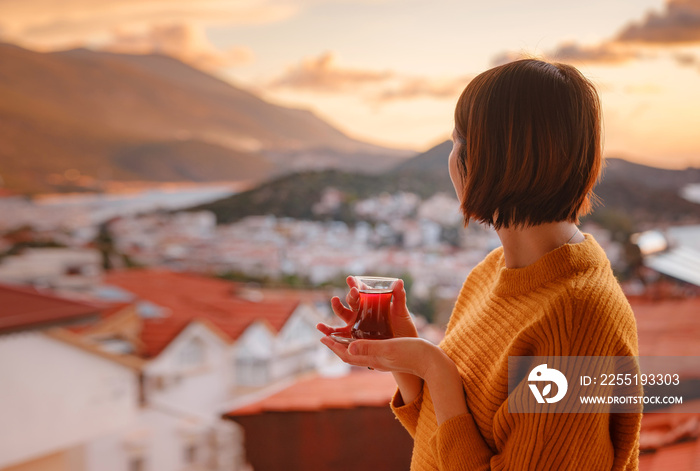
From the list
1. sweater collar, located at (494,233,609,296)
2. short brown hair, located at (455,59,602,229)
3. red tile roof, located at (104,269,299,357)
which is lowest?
red tile roof, located at (104,269,299,357)

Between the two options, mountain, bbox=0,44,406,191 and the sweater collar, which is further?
mountain, bbox=0,44,406,191

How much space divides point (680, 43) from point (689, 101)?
29 cm

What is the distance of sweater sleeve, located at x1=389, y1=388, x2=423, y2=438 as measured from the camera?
98 cm

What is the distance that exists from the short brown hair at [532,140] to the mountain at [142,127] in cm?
203

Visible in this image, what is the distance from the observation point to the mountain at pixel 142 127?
241cm

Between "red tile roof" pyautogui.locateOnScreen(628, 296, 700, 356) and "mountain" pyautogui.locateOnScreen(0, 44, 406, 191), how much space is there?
1.41 m

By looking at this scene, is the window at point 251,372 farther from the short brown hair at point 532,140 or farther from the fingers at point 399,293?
the short brown hair at point 532,140

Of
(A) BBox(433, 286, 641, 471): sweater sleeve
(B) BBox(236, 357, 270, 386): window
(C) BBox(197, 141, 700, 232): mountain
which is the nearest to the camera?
(A) BBox(433, 286, 641, 471): sweater sleeve

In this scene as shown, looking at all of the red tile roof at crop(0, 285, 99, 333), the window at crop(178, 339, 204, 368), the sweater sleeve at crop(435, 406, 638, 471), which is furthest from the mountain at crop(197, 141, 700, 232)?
the sweater sleeve at crop(435, 406, 638, 471)

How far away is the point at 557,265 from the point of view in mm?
782

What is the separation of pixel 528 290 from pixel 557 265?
6cm

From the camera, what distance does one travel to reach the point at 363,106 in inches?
110

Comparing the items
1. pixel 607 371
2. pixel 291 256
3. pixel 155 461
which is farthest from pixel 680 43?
pixel 155 461

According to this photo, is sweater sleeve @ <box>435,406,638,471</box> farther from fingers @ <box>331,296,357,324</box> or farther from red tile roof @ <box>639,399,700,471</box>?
red tile roof @ <box>639,399,700,471</box>
